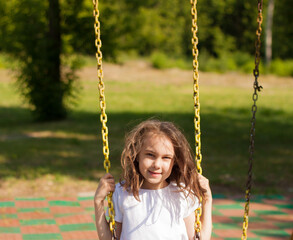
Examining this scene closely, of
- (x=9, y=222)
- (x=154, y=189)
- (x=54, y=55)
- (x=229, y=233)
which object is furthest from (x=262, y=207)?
(x=54, y=55)

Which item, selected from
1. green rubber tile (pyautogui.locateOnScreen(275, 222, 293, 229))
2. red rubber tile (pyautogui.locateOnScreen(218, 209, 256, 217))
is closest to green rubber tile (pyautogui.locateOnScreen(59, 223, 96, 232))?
red rubber tile (pyautogui.locateOnScreen(218, 209, 256, 217))

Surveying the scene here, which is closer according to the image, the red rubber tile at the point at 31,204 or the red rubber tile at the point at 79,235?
the red rubber tile at the point at 79,235

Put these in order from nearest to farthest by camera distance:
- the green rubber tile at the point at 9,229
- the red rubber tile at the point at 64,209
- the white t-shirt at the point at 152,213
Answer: the white t-shirt at the point at 152,213
the green rubber tile at the point at 9,229
the red rubber tile at the point at 64,209

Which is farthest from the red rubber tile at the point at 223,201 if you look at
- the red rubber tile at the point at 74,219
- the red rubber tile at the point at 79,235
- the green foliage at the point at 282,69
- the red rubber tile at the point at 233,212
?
the green foliage at the point at 282,69

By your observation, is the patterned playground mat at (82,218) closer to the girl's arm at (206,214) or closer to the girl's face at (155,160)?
the girl's arm at (206,214)

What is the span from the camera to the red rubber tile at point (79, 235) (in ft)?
14.3

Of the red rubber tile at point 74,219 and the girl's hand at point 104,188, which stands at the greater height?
the girl's hand at point 104,188

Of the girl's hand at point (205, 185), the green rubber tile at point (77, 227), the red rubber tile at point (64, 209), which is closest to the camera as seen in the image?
the girl's hand at point (205, 185)

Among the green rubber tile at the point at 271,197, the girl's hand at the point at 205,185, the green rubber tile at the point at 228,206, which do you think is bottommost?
the green rubber tile at the point at 271,197

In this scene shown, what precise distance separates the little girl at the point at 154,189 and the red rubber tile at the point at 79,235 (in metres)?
1.91

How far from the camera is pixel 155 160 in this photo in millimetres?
2424

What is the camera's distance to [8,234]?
14.4ft

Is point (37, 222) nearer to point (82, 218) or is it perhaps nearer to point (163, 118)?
point (82, 218)

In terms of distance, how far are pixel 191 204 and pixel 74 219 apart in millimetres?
2588
